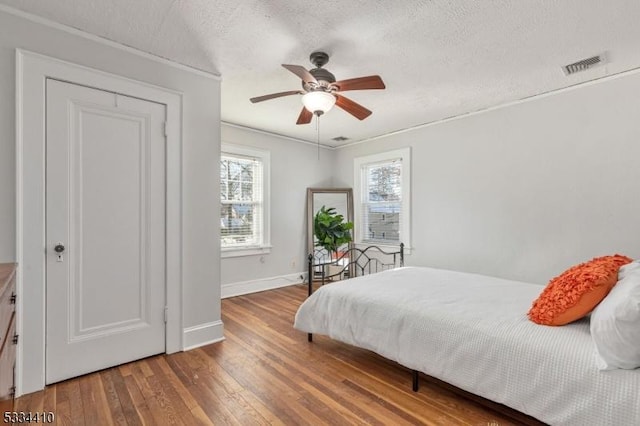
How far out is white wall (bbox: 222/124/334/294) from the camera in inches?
183

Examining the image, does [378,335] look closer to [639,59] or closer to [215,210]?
[215,210]

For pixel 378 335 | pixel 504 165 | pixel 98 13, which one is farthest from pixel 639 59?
pixel 98 13

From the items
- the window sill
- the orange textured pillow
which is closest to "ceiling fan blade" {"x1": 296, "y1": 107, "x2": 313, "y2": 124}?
the orange textured pillow

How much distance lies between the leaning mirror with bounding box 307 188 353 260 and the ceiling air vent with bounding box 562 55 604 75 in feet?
10.8

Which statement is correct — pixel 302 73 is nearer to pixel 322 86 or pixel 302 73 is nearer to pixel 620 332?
pixel 322 86

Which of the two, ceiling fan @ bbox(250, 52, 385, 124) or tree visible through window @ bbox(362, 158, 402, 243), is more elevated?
ceiling fan @ bbox(250, 52, 385, 124)

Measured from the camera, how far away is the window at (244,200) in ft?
15.0

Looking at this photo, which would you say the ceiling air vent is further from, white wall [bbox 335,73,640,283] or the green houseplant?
the green houseplant

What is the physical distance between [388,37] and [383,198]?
2.99 meters

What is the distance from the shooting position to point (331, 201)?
556cm

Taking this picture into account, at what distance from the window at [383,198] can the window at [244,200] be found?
5.19 ft

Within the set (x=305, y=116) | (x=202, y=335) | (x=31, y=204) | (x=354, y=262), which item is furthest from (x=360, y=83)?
(x=354, y=262)

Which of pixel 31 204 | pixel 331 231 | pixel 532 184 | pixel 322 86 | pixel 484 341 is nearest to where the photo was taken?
pixel 484 341

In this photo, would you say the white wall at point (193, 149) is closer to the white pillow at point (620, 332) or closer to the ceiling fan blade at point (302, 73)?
the ceiling fan blade at point (302, 73)
